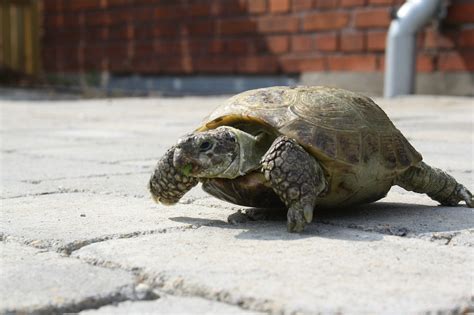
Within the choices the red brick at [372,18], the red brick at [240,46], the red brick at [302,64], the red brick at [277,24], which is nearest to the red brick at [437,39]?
the red brick at [372,18]

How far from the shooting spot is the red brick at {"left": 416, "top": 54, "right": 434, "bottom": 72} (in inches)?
332

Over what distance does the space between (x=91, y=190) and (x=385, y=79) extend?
558 cm

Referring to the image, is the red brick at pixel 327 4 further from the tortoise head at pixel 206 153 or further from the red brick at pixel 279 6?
the tortoise head at pixel 206 153

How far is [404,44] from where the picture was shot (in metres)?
8.20

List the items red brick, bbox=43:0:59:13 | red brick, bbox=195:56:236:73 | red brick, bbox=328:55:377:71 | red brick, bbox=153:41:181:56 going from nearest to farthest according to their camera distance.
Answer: red brick, bbox=328:55:377:71, red brick, bbox=195:56:236:73, red brick, bbox=153:41:181:56, red brick, bbox=43:0:59:13

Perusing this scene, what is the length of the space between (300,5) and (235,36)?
128 cm

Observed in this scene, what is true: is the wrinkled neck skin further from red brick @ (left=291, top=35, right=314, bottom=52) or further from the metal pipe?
red brick @ (left=291, top=35, right=314, bottom=52)

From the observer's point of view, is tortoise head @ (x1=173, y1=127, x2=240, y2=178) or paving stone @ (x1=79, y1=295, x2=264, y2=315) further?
tortoise head @ (x1=173, y1=127, x2=240, y2=178)

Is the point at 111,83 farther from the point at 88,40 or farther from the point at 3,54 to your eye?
the point at 3,54

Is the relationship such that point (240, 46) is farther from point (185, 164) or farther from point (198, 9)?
point (185, 164)

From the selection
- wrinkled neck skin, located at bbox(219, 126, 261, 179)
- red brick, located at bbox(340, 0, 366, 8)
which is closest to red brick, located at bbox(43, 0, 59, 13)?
red brick, located at bbox(340, 0, 366, 8)

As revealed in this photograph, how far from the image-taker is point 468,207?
Answer: 9.67 feet

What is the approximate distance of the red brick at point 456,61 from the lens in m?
8.07

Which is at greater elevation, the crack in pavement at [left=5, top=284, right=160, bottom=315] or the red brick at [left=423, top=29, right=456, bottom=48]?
the red brick at [left=423, top=29, right=456, bottom=48]
